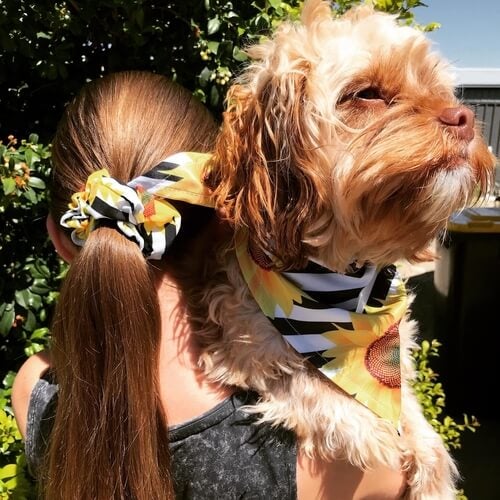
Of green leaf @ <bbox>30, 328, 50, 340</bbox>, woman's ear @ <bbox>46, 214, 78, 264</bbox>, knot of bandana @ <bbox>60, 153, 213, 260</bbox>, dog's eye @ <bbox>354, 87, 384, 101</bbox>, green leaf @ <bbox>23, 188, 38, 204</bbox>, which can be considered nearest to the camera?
knot of bandana @ <bbox>60, 153, 213, 260</bbox>

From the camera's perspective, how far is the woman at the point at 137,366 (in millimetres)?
1290

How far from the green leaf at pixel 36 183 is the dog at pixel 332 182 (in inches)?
32.1

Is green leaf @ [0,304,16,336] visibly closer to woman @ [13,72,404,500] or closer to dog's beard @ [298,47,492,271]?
woman @ [13,72,404,500]

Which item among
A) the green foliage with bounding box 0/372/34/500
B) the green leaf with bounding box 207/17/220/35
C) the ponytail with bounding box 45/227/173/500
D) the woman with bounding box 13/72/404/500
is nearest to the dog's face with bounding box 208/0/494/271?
the woman with bounding box 13/72/404/500

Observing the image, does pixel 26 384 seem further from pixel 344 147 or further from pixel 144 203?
pixel 344 147

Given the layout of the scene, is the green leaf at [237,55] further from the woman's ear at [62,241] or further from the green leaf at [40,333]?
the green leaf at [40,333]

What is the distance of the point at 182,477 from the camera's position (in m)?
1.35

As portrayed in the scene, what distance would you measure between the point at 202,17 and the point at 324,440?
1.54 meters

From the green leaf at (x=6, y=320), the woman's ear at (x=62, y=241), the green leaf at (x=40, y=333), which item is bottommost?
the green leaf at (x=40, y=333)

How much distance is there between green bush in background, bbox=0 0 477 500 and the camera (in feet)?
6.56

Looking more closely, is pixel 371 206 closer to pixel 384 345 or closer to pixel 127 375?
pixel 384 345

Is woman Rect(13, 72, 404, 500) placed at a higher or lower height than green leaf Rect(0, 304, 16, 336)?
higher

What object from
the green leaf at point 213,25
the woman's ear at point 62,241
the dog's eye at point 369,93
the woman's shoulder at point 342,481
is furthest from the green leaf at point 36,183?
the woman's shoulder at point 342,481

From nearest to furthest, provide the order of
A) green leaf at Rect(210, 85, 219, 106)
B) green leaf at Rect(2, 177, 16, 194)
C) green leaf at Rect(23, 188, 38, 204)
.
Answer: green leaf at Rect(2, 177, 16, 194) < green leaf at Rect(23, 188, 38, 204) < green leaf at Rect(210, 85, 219, 106)
